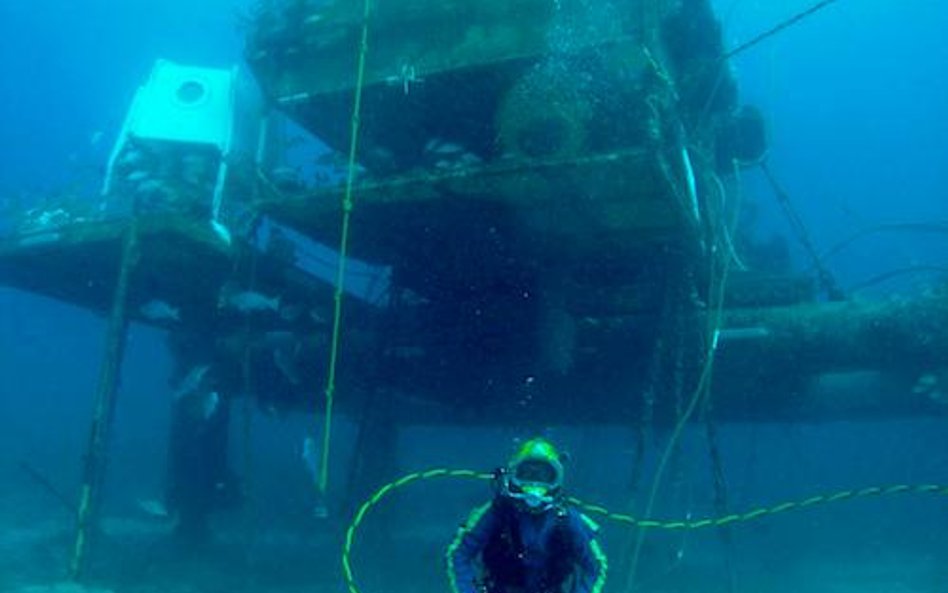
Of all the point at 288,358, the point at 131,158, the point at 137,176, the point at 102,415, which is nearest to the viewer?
the point at 102,415

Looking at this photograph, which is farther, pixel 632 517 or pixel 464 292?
pixel 464 292

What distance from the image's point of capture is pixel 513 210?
915 centimetres

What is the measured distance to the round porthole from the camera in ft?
41.0

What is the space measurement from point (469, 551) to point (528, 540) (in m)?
0.32

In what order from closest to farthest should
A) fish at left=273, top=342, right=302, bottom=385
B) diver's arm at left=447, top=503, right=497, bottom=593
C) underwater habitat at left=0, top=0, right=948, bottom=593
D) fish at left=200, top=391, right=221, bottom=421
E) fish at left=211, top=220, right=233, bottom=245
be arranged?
diver's arm at left=447, top=503, right=497, bottom=593 < underwater habitat at left=0, top=0, right=948, bottom=593 < fish at left=211, top=220, right=233, bottom=245 < fish at left=200, top=391, right=221, bottom=421 < fish at left=273, top=342, right=302, bottom=385

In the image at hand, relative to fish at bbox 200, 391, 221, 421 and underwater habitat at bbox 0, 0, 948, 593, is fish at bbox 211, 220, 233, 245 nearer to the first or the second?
underwater habitat at bbox 0, 0, 948, 593

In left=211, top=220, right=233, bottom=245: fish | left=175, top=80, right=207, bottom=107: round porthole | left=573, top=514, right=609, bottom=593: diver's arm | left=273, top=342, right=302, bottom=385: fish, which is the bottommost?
left=573, top=514, right=609, bottom=593: diver's arm

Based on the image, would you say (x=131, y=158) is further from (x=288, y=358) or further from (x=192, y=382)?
(x=288, y=358)

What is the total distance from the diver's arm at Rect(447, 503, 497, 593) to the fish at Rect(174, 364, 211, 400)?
32.3 ft

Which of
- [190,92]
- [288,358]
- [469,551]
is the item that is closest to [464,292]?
[288,358]

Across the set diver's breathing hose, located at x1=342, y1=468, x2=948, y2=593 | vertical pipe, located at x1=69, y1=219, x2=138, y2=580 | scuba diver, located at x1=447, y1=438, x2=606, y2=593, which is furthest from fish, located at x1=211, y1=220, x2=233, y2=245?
scuba diver, located at x1=447, y1=438, x2=606, y2=593

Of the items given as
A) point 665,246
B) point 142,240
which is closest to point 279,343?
point 142,240

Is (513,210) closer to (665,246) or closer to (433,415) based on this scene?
(665,246)

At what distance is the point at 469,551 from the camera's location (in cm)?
388
